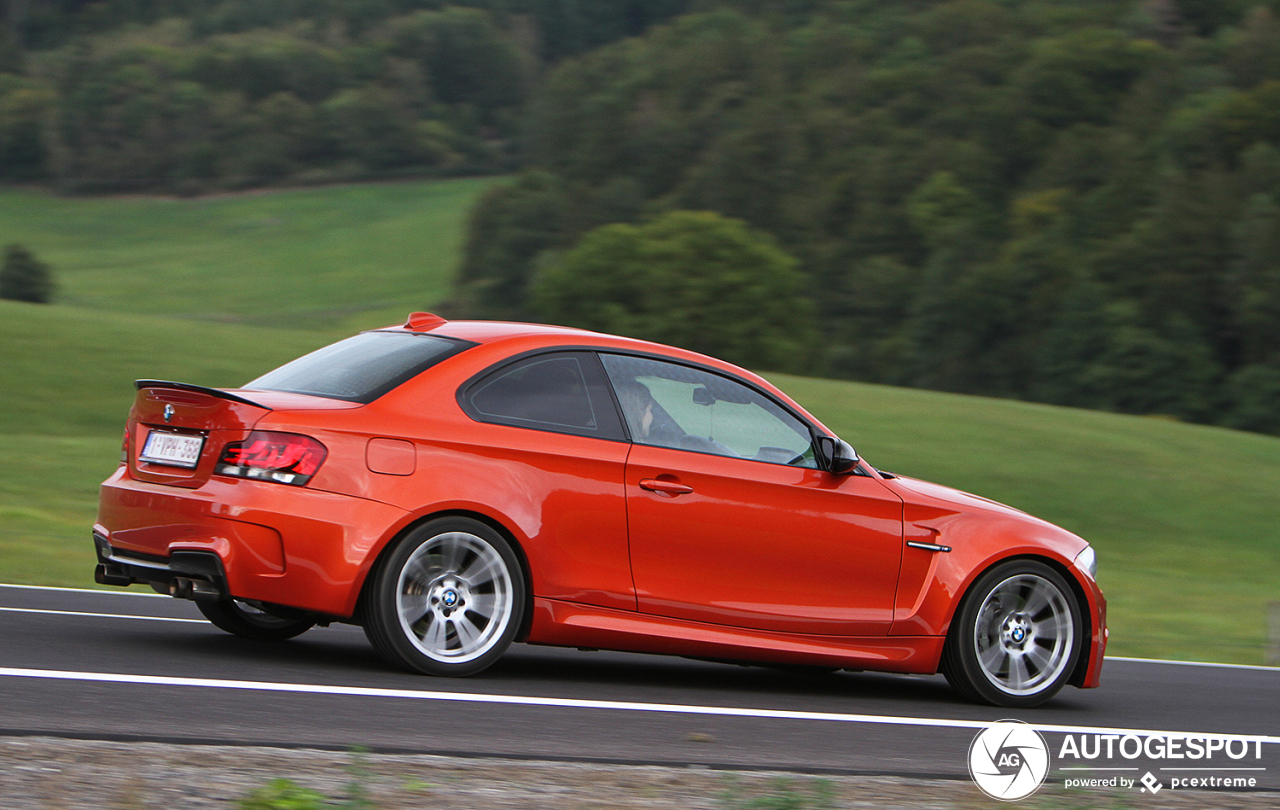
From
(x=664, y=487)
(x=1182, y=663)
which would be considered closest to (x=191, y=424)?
(x=664, y=487)

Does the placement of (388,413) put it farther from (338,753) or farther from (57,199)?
(57,199)

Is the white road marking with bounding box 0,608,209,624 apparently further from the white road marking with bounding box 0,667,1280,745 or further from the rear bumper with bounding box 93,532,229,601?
the white road marking with bounding box 0,667,1280,745

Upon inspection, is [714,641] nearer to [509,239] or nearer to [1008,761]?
[1008,761]

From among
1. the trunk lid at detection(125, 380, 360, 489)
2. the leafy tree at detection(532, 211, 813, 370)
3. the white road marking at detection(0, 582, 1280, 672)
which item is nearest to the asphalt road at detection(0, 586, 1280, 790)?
the trunk lid at detection(125, 380, 360, 489)

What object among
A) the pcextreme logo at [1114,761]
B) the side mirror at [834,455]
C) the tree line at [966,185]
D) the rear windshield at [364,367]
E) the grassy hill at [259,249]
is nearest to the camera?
the pcextreme logo at [1114,761]

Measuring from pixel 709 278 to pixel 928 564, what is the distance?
74.3 meters

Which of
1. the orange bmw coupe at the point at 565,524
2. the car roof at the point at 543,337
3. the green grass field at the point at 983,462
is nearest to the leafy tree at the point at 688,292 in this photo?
the green grass field at the point at 983,462

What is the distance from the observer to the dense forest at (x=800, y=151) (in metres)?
81.2

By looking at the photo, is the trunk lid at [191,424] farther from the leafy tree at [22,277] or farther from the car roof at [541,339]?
the leafy tree at [22,277]

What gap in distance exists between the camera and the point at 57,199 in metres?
120

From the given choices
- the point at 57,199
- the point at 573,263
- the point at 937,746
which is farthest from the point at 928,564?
the point at 57,199

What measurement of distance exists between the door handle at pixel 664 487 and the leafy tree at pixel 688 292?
6801 centimetres

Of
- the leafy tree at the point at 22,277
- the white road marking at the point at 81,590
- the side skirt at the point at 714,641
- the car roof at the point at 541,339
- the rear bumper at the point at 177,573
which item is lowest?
the white road marking at the point at 81,590

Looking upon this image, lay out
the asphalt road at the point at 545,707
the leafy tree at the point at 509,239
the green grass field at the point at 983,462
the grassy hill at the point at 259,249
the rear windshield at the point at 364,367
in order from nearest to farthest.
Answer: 1. the asphalt road at the point at 545,707
2. the rear windshield at the point at 364,367
3. the green grass field at the point at 983,462
4. the grassy hill at the point at 259,249
5. the leafy tree at the point at 509,239
